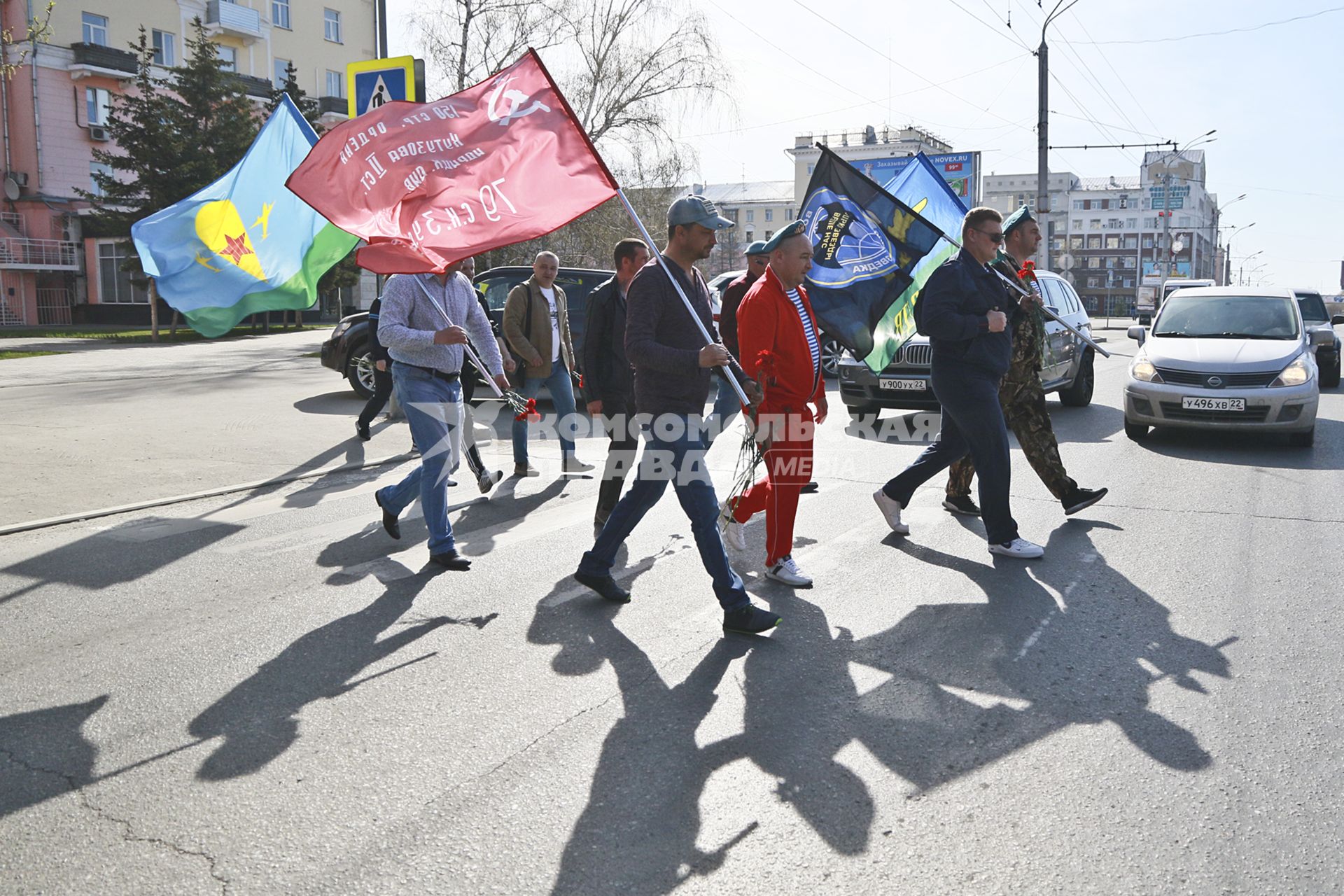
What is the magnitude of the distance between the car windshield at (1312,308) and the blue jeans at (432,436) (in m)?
17.9

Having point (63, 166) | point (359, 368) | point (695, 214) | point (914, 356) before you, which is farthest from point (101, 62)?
point (695, 214)

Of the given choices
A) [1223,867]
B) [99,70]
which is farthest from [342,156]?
[99,70]

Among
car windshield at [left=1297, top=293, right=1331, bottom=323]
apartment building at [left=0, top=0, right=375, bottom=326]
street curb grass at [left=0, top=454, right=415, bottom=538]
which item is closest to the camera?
street curb grass at [left=0, top=454, right=415, bottom=538]

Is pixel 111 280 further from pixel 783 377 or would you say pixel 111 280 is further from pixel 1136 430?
pixel 783 377

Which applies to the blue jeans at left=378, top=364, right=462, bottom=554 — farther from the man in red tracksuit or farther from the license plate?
the license plate

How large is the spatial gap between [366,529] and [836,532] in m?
3.01

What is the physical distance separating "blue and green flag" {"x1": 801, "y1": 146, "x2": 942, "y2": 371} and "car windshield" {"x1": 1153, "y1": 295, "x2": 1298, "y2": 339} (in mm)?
5537

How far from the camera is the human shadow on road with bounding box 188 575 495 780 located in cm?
364

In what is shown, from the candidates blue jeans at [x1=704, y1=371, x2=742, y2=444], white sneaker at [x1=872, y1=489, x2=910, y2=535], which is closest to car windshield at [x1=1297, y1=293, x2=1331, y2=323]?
blue jeans at [x1=704, y1=371, x2=742, y2=444]

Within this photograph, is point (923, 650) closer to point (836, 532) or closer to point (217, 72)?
point (836, 532)

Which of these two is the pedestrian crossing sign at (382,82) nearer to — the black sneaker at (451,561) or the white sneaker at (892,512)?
the black sneaker at (451,561)

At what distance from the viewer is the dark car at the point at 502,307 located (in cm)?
1389

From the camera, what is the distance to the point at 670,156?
108 ft

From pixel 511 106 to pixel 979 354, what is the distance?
2.94 metres
